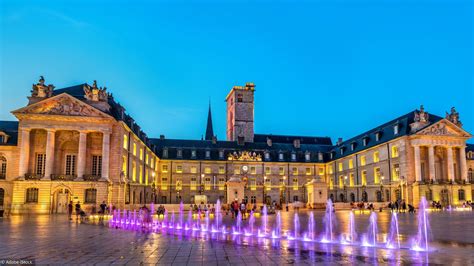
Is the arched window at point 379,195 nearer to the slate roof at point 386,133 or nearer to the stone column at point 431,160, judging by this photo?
the slate roof at point 386,133

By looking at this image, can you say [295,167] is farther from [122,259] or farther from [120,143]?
[122,259]

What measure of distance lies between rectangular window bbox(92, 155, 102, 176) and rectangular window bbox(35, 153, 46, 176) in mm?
6212

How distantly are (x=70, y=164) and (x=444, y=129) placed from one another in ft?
197

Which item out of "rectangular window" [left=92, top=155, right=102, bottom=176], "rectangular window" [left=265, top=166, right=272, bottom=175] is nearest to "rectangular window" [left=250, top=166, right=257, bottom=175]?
"rectangular window" [left=265, top=166, right=272, bottom=175]

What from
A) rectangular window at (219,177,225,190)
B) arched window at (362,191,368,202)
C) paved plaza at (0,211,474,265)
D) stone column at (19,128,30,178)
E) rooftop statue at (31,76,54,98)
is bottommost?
arched window at (362,191,368,202)

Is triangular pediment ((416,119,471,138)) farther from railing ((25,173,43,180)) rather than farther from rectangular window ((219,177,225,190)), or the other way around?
railing ((25,173,43,180))

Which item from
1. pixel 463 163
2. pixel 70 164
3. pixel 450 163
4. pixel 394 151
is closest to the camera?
pixel 70 164

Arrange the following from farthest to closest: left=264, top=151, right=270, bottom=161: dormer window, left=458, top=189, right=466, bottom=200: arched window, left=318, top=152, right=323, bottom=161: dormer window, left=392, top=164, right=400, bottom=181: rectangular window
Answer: left=318, top=152, right=323, bottom=161: dormer window → left=264, top=151, right=270, bottom=161: dormer window → left=392, top=164, right=400, bottom=181: rectangular window → left=458, top=189, right=466, bottom=200: arched window

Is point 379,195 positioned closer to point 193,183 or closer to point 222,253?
point 193,183

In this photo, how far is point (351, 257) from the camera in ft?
37.8

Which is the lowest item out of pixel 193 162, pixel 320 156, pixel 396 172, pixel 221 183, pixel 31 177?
pixel 221 183

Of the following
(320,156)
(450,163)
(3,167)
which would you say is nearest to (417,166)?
(450,163)

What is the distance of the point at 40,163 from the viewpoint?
48.7 metres

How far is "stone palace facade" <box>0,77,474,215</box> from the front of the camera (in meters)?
46.6
